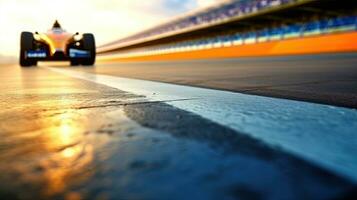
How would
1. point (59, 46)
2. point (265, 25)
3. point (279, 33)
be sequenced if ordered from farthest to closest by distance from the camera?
point (265, 25), point (279, 33), point (59, 46)

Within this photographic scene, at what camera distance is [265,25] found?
25844mm

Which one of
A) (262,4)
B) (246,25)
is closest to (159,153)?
(262,4)

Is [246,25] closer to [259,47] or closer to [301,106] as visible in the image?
[259,47]

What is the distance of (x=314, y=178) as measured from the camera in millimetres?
515

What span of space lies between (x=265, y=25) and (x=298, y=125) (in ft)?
85.7

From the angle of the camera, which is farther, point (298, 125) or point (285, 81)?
point (285, 81)

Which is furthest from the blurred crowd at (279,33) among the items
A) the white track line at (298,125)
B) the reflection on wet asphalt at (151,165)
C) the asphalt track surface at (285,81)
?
the reflection on wet asphalt at (151,165)

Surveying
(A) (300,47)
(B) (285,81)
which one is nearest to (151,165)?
(B) (285,81)

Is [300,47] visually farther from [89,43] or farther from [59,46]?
[59,46]

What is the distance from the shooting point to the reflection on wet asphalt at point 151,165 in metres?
0.48

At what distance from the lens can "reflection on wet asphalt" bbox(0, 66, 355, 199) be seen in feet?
1.59

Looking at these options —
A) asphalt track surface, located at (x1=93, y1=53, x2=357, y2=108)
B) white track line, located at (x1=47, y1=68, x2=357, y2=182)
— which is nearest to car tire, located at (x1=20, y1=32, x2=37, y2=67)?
asphalt track surface, located at (x1=93, y1=53, x2=357, y2=108)

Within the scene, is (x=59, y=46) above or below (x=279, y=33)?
below

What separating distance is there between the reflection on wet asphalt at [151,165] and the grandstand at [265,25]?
1559cm
